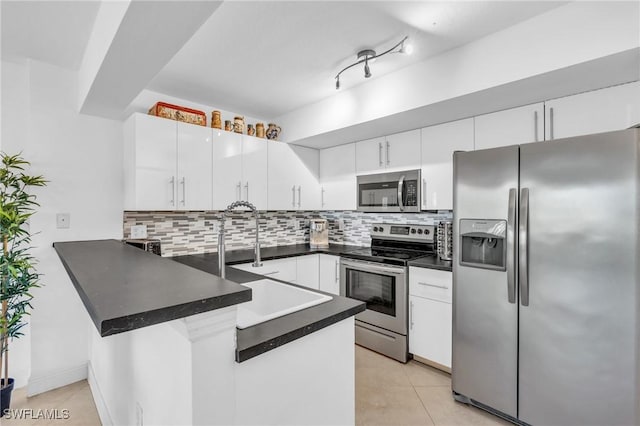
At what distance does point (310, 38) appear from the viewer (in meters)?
1.94

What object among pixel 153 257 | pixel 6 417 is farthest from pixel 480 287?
pixel 6 417

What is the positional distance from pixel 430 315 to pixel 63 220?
2.96 metres

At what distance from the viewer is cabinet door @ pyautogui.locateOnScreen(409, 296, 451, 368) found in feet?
7.78

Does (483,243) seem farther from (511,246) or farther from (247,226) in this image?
(247,226)

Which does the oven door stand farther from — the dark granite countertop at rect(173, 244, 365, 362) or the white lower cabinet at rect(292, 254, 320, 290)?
the dark granite countertop at rect(173, 244, 365, 362)

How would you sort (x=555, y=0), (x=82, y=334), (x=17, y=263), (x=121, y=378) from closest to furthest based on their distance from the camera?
(x=121, y=378), (x=555, y=0), (x=17, y=263), (x=82, y=334)

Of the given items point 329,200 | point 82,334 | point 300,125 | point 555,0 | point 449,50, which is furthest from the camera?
point 329,200

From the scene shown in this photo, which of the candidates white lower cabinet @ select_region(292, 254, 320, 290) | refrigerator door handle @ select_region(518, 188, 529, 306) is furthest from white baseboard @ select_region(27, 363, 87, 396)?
refrigerator door handle @ select_region(518, 188, 529, 306)

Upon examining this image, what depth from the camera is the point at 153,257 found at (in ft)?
4.92

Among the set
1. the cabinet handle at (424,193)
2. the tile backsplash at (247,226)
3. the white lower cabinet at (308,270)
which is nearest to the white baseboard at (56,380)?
the tile backsplash at (247,226)

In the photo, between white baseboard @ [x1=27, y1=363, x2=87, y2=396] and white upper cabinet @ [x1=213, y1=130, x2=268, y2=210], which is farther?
white upper cabinet @ [x1=213, y1=130, x2=268, y2=210]

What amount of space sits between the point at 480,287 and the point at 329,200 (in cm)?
196

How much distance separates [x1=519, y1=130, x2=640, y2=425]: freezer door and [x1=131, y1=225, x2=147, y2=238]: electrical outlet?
9.41 ft

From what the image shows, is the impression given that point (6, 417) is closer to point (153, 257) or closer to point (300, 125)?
point (153, 257)
